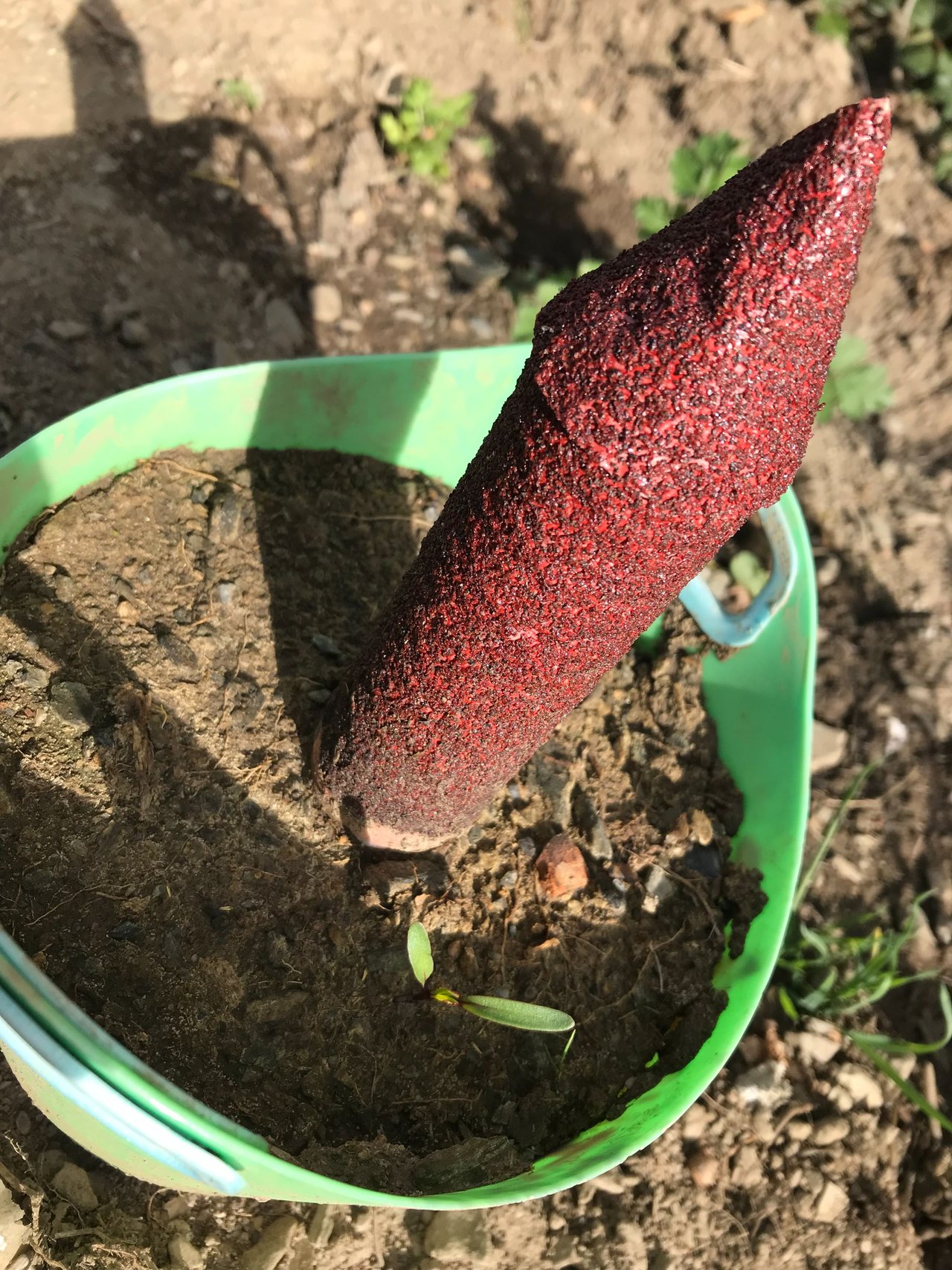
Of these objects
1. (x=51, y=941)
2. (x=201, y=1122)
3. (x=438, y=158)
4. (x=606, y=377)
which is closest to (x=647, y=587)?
(x=606, y=377)

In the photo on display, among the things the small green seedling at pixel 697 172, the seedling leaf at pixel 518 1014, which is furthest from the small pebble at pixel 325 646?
the small green seedling at pixel 697 172

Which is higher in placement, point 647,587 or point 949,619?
point 647,587

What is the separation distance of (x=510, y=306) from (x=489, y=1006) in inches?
97.6

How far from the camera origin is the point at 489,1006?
1.86m

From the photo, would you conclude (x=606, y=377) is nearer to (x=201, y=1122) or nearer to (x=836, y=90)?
(x=201, y=1122)

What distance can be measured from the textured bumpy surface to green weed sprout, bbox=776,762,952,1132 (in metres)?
1.45

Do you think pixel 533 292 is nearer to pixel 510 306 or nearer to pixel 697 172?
pixel 510 306

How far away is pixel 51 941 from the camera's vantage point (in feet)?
5.54

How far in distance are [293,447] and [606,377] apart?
1302 millimetres

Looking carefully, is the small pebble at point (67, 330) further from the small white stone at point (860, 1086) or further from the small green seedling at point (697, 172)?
the small white stone at point (860, 1086)

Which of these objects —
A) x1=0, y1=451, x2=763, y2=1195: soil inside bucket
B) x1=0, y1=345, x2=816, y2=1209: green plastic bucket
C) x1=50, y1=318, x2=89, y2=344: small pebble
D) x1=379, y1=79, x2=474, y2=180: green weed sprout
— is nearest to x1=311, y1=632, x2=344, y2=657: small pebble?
x1=0, y1=451, x2=763, y2=1195: soil inside bucket

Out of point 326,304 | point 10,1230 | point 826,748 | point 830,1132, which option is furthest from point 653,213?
point 10,1230

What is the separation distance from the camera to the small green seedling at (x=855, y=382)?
11.6ft

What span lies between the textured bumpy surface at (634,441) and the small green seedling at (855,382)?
7.57 ft
